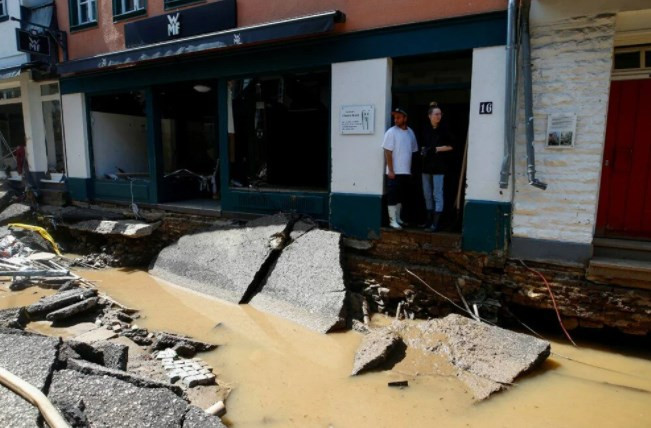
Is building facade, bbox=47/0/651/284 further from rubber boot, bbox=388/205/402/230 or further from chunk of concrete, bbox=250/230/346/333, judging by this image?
chunk of concrete, bbox=250/230/346/333

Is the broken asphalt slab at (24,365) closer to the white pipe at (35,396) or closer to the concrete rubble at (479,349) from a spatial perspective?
the white pipe at (35,396)

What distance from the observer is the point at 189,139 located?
1183cm

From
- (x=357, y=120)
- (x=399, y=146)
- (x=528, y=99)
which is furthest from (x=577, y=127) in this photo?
(x=357, y=120)

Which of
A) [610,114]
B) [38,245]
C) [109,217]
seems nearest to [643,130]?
[610,114]

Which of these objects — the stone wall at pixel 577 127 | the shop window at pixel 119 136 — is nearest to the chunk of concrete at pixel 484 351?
the stone wall at pixel 577 127

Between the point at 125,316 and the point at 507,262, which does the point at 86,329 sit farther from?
the point at 507,262

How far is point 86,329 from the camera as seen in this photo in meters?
5.61

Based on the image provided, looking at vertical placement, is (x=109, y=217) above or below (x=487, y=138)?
below

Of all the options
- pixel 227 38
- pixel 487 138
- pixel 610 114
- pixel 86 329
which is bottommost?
pixel 86 329

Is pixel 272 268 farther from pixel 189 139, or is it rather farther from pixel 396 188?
pixel 189 139

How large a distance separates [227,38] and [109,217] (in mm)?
5127

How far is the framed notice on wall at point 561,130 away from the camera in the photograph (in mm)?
5115

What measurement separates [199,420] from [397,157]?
4.35m

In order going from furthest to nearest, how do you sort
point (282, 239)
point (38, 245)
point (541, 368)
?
point (38, 245)
point (282, 239)
point (541, 368)
